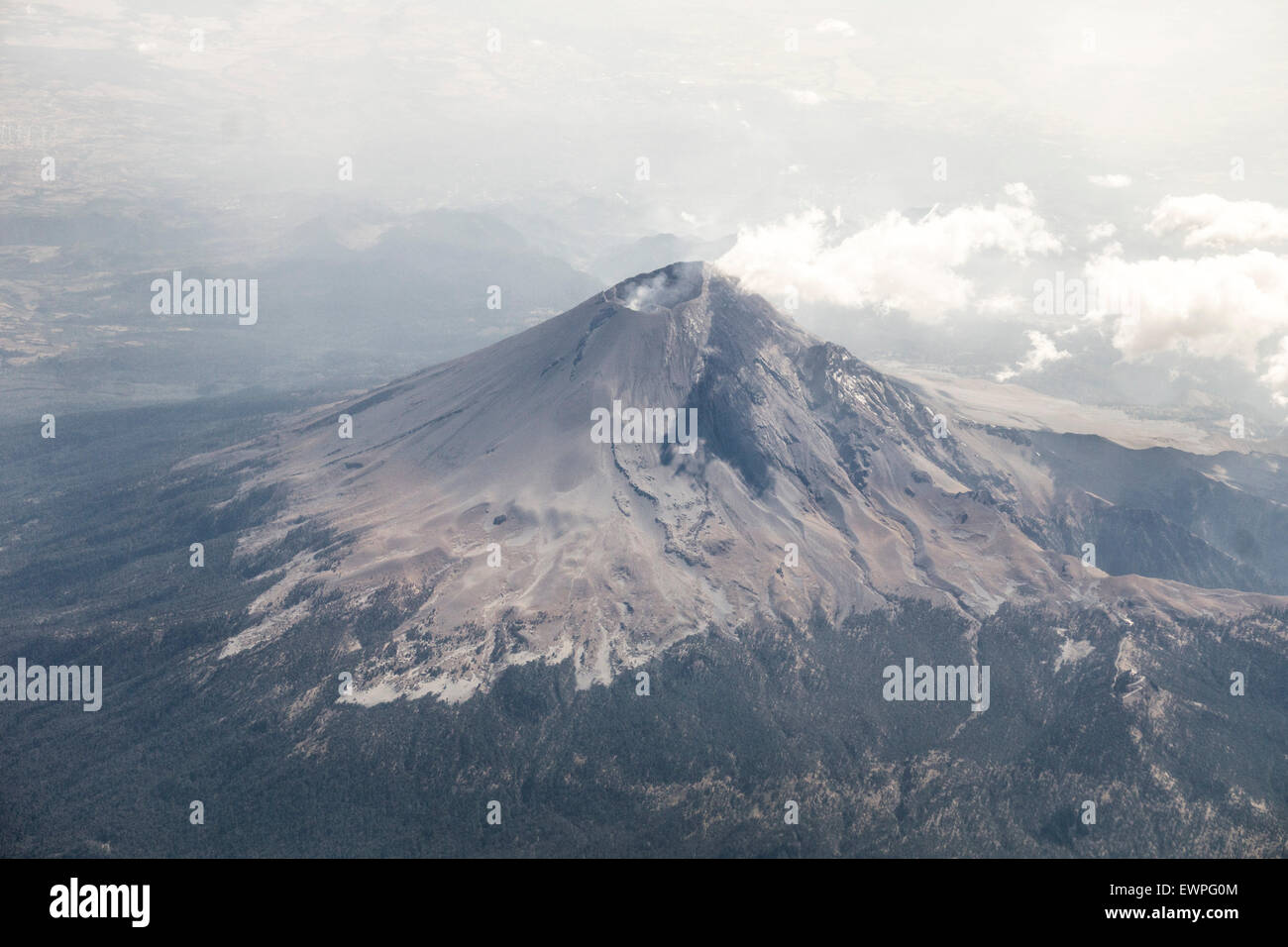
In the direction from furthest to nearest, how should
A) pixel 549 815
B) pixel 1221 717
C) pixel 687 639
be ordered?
pixel 687 639 < pixel 1221 717 < pixel 549 815

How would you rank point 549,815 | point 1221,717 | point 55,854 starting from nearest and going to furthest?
point 55,854 → point 549,815 → point 1221,717

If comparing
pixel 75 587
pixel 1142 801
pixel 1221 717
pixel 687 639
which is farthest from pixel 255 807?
pixel 1221 717

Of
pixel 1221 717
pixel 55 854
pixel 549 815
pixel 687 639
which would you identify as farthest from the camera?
pixel 687 639

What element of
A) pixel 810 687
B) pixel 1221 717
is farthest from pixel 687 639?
pixel 1221 717

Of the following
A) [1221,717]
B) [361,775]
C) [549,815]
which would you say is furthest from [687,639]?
[1221,717]

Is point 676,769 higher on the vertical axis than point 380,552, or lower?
lower

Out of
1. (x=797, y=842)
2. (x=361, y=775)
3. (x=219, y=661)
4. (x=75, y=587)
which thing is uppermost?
(x=75, y=587)

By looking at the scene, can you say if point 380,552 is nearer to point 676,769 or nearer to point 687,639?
point 687,639

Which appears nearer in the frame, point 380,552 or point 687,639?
point 687,639

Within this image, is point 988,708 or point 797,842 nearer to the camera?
point 797,842

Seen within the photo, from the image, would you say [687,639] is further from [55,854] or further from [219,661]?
[55,854]
